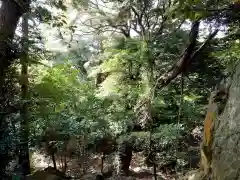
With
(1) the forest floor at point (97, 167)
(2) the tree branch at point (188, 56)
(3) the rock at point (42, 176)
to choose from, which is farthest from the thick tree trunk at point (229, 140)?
(1) the forest floor at point (97, 167)

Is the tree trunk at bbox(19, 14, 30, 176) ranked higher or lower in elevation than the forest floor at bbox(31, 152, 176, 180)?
higher

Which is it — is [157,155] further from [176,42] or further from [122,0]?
[122,0]

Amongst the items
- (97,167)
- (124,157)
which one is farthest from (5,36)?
(97,167)

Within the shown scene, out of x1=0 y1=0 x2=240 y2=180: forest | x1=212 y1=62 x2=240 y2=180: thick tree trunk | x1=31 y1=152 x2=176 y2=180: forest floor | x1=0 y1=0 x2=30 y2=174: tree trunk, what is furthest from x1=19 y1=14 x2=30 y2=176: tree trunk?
x1=212 y1=62 x2=240 y2=180: thick tree trunk

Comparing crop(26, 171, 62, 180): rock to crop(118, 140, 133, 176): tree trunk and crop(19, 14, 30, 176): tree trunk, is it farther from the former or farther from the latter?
crop(118, 140, 133, 176): tree trunk

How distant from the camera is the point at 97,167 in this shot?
937 centimetres

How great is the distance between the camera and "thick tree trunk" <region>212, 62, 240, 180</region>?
300 cm

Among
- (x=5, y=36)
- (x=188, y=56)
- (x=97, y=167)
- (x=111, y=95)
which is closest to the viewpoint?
(x=188, y=56)

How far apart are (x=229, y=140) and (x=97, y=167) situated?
6738 mm

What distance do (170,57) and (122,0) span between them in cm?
208

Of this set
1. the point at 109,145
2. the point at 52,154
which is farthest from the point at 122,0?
the point at 52,154

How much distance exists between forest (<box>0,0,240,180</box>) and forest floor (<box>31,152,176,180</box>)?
4cm

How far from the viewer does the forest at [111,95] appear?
628 cm

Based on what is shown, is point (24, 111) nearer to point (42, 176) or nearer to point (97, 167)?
point (42, 176)
